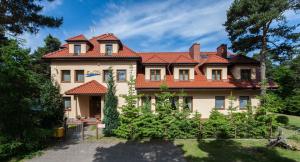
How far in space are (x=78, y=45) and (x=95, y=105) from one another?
21.3 ft

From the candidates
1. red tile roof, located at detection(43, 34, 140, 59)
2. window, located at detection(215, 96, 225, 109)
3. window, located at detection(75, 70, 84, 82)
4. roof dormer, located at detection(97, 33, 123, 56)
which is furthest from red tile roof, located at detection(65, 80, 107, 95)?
window, located at detection(215, 96, 225, 109)

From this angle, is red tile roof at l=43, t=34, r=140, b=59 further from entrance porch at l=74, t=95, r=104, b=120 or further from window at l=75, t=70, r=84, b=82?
entrance porch at l=74, t=95, r=104, b=120

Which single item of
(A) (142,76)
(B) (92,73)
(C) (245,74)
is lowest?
(A) (142,76)

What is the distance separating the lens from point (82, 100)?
21.9 m

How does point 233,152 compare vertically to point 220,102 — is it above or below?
below

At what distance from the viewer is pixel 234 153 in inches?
445

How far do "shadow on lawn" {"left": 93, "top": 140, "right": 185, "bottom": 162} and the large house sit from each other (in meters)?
8.08

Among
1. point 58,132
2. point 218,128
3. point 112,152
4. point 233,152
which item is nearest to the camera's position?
point 233,152

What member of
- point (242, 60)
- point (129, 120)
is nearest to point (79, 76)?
point (129, 120)

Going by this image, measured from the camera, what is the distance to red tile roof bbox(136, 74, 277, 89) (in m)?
20.5

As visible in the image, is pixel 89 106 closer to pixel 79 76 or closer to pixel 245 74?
pixel 79 76

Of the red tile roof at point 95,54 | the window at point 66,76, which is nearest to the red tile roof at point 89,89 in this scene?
the window at point 66,76

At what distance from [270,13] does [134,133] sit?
530 inches

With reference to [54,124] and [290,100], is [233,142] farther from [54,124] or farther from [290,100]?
[290,100]
